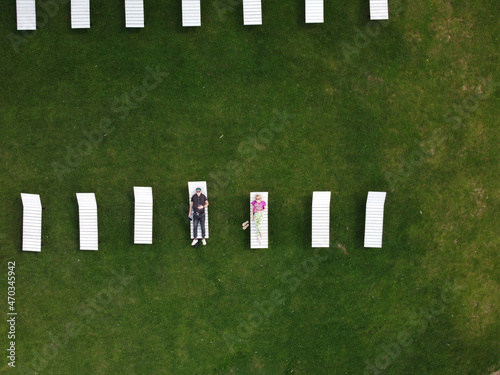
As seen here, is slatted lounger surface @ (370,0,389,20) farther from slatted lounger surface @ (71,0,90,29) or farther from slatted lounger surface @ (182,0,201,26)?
slatted lounger surface @ (71,0,90,29)

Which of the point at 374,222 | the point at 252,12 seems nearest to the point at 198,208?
the point at 374,222

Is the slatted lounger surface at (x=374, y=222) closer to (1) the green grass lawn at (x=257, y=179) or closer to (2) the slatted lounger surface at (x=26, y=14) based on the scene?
(1) the green grass lawn at (x=257, y=179)

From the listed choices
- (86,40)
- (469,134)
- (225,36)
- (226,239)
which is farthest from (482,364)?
(86,40)

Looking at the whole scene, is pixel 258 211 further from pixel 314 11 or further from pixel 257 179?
pixel 314 11

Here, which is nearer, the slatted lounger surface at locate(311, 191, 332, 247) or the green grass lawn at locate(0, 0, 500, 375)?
the slatted lounger surface at locate(311, 191, 332, 247)

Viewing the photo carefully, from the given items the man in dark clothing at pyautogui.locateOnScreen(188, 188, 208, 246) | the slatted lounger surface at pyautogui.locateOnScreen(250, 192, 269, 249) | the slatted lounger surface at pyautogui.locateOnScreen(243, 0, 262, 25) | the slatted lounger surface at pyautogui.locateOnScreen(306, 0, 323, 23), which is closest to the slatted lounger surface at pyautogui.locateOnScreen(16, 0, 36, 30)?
the slatted lounger surface at pyautogui.locateOnScreen(243, 0, 262, 25)

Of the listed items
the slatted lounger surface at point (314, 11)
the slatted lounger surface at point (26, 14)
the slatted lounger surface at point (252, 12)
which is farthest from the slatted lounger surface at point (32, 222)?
the slatted lounger surface at point (314, 11)

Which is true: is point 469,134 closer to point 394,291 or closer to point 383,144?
point 383,144
